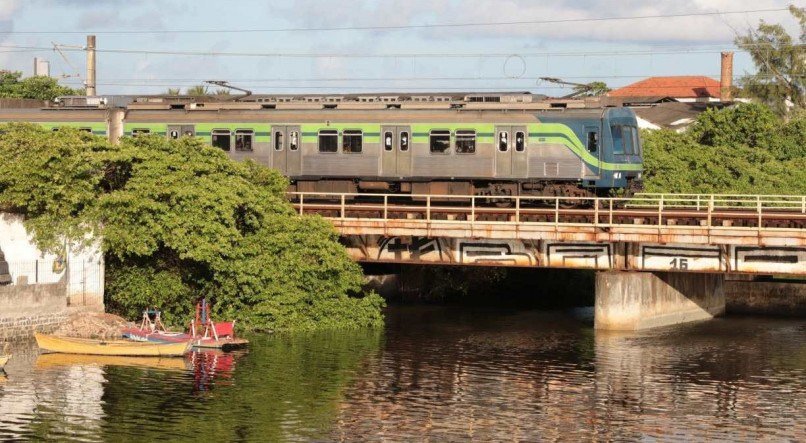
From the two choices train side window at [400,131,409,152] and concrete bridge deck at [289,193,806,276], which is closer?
concrete bridge deck at [289,193,806,276]

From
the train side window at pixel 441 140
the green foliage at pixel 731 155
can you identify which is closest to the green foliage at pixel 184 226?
the train side window at pixel 441 140

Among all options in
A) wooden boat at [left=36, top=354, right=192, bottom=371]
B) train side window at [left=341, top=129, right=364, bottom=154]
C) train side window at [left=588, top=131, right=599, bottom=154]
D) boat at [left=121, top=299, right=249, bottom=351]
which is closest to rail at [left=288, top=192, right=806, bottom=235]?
train side window at [left=341, top=129, right=364, bottom=154]

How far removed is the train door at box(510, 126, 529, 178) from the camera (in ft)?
165

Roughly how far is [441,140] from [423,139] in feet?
2.34

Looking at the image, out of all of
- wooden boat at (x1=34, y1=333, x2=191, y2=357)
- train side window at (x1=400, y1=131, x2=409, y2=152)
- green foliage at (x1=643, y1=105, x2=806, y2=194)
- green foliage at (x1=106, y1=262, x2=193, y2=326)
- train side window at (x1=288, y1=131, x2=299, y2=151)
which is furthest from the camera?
green foliage at (x1=643, y1=105, x2=806, y2=194)

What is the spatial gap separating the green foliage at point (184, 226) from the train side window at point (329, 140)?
3.94m

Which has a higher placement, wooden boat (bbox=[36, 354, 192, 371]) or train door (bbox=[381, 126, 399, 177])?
train door (bbox=[381, 126, 399, 177])

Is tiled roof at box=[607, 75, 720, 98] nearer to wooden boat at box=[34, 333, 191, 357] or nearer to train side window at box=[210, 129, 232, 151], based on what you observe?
train side window at box=[210, 129, 232, 151]

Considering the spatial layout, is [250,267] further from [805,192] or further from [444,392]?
[805,192]

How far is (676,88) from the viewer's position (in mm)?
134500

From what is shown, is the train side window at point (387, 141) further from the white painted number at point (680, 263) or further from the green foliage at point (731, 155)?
the green foliage at point (731, 155)

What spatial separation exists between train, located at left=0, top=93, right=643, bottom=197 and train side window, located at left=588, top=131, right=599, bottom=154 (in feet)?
0.13

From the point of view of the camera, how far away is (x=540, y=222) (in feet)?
153

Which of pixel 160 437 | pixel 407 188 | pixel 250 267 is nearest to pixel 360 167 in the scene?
pixel 407 188
